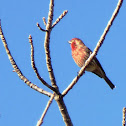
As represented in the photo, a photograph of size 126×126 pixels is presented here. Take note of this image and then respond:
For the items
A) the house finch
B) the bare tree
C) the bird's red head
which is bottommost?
the bare tree

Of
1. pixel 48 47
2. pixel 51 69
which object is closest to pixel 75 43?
pixel 51 69

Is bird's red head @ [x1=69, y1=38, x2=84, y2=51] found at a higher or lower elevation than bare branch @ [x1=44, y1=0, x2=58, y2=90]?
higher

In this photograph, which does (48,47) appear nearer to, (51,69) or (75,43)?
(51,69)

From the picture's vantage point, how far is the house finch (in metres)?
8.88

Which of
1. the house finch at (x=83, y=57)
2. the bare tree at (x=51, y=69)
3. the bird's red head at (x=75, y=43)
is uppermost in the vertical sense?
the bird's red head at (x=75, y=43)

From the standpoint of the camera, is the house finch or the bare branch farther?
the house finch

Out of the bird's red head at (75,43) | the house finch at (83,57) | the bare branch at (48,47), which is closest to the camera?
the bare branch at (48,47)

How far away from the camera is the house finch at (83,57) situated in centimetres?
888

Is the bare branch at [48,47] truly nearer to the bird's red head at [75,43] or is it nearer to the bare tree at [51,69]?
the bare tree at [51,69]

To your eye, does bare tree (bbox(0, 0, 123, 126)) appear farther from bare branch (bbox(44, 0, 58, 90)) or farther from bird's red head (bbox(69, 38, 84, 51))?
bird's red head (bbox(69, 38, 84, 51))

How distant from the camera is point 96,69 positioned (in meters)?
9.21

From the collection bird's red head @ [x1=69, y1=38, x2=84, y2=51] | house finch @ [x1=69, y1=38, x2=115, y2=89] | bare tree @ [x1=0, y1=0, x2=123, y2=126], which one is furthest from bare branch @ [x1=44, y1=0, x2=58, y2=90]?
bird's red head @ [x1=69, y1=38, x2=84, y2=51]

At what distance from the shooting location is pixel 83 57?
8883mm

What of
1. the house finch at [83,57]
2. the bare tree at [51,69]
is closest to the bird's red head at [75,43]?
the house finch at [83,57]
